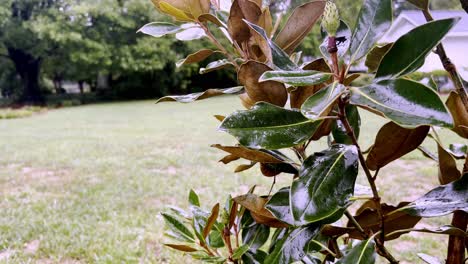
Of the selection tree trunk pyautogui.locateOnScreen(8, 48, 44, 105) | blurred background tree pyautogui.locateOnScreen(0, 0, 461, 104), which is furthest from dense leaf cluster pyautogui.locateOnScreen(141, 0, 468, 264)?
tree trunk pyautogui.locateOnScreen(8, 48, 44, 105)

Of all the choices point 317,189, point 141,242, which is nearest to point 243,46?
point 317,189

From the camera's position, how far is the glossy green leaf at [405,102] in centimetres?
28

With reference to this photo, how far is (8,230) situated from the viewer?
7.71 feet

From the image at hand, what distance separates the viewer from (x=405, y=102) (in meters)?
0.29

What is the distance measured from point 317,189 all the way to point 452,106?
20 cm

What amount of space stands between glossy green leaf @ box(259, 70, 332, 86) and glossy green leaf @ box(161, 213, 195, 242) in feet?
1.17

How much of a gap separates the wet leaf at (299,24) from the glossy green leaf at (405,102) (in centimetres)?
16

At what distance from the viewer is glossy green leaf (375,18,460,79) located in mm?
305

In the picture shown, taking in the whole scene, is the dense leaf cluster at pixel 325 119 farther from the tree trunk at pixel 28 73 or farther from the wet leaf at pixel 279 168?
the tree trunk at pixel 28 73

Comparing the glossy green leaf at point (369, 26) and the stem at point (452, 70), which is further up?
the glossy green leaf at point (369, 26)

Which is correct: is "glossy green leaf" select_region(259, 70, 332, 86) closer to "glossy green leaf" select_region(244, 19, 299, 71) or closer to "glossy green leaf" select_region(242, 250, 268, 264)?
"glossy green leaf" select_region(244, 19, 299, 71)

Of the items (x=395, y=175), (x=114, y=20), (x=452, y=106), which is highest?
(x=114, y=20)

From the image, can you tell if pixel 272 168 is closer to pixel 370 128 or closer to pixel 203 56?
pixel 203 56

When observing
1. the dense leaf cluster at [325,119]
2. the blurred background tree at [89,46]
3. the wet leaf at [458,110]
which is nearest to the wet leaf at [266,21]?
the dense leaf cluster at [325,119]
